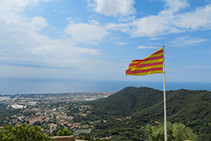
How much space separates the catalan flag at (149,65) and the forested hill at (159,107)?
23.1 meters

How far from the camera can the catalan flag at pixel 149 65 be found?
4720mm

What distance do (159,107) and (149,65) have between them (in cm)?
4705

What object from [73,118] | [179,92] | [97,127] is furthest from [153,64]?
[179,92]

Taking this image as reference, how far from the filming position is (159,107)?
4766 centimetres

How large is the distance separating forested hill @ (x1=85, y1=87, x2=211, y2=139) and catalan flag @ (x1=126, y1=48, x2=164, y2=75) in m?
23.1

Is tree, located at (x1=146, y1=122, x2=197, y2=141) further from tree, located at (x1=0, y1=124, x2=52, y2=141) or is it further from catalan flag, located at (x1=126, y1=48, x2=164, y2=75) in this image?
tree, located at (x1=0, y1=124, x2=52, y2=141)

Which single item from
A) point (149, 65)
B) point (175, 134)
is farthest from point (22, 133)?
point (175, 134)

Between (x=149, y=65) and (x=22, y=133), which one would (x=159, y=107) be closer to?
(x=149, y=65)

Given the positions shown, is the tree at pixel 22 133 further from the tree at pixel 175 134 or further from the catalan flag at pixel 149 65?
the tree at pixel 175 134

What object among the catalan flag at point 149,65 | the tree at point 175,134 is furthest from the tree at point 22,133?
the tree at point 175,134

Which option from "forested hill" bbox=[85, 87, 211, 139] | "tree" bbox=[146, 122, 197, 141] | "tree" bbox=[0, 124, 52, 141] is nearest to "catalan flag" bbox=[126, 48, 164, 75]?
"tree" bbox=[0, 124, 52, 141]

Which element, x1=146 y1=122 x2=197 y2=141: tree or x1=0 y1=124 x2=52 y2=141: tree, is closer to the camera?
x1=0 y1=124 x2=52 y2=141: tree

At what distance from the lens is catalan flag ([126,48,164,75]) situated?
472 centimetres

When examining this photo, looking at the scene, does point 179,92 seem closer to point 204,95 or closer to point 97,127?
point 204,95
